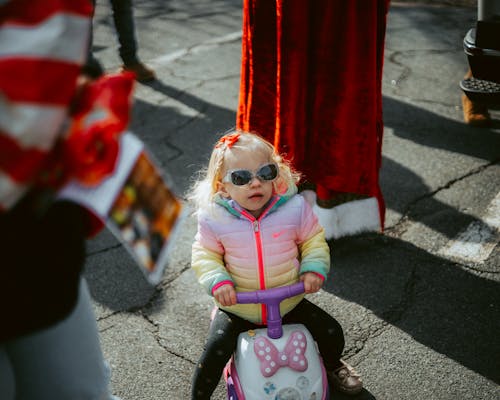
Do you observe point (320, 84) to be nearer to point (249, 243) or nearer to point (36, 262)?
point (249, 243)

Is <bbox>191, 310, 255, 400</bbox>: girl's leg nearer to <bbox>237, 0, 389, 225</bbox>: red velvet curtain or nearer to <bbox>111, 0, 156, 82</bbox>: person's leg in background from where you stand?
<bbox>237, 0, 389, 225</bbox>: red velvet curtain

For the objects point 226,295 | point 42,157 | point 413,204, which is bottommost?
point 413,204

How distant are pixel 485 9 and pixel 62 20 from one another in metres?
2.89

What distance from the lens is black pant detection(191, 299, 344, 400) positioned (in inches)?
81.5

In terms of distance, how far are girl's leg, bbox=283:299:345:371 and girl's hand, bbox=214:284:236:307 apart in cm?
31

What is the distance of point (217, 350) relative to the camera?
206cm

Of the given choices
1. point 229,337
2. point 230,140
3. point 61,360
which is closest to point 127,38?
point 230,140

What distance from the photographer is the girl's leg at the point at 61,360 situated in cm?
134

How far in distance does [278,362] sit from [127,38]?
165 inches

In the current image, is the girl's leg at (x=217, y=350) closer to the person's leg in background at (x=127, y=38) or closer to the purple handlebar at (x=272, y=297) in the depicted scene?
the purple handlebar at (x=272, y=297)

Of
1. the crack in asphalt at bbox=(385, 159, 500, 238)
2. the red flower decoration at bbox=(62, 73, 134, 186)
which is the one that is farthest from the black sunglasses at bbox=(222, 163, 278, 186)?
the crack in asphalt at bbox=(385, 159, 500, 238)

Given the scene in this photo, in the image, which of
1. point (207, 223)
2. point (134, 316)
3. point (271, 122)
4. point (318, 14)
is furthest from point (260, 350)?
point (318, 14)

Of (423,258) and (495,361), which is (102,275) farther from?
(495,361)

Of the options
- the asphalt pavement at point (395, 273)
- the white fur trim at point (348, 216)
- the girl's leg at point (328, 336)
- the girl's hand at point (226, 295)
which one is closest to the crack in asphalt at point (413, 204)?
the asphalt pavement at point (395, 273)
